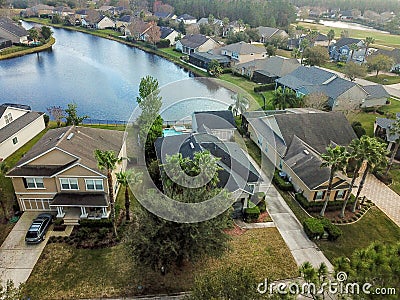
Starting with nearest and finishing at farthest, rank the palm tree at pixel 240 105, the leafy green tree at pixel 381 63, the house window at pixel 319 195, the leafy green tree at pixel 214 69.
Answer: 1. the house window at pixel 319 195
2. the palm tree at pixel 240 105
3. the leafy green tree at pixel 381 63
4. the leafy green tree at pixel 214 69

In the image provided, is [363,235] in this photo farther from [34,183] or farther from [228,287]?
[34,183]

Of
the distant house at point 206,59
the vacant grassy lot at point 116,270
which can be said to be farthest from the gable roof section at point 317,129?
the distant house at point 206,59

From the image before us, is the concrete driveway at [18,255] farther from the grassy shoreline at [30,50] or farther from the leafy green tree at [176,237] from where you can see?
the grassy shoreline at [30,50]

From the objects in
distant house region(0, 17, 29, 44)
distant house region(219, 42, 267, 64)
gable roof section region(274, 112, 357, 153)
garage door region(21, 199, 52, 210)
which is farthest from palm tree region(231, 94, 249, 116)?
distant house region(0, 17, 29, 44)

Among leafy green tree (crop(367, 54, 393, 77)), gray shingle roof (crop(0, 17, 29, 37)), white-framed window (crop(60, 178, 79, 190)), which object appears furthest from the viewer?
gray shingle roof (crop(0, 17, 29, 37))

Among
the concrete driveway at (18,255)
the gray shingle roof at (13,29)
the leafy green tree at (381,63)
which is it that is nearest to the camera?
the concrete driveway at (18,255)

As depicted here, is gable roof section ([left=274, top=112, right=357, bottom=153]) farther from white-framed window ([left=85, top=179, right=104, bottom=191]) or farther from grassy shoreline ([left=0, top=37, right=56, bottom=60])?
grassy shoreline ([left=0, top=37, right=56, bottom=60])
